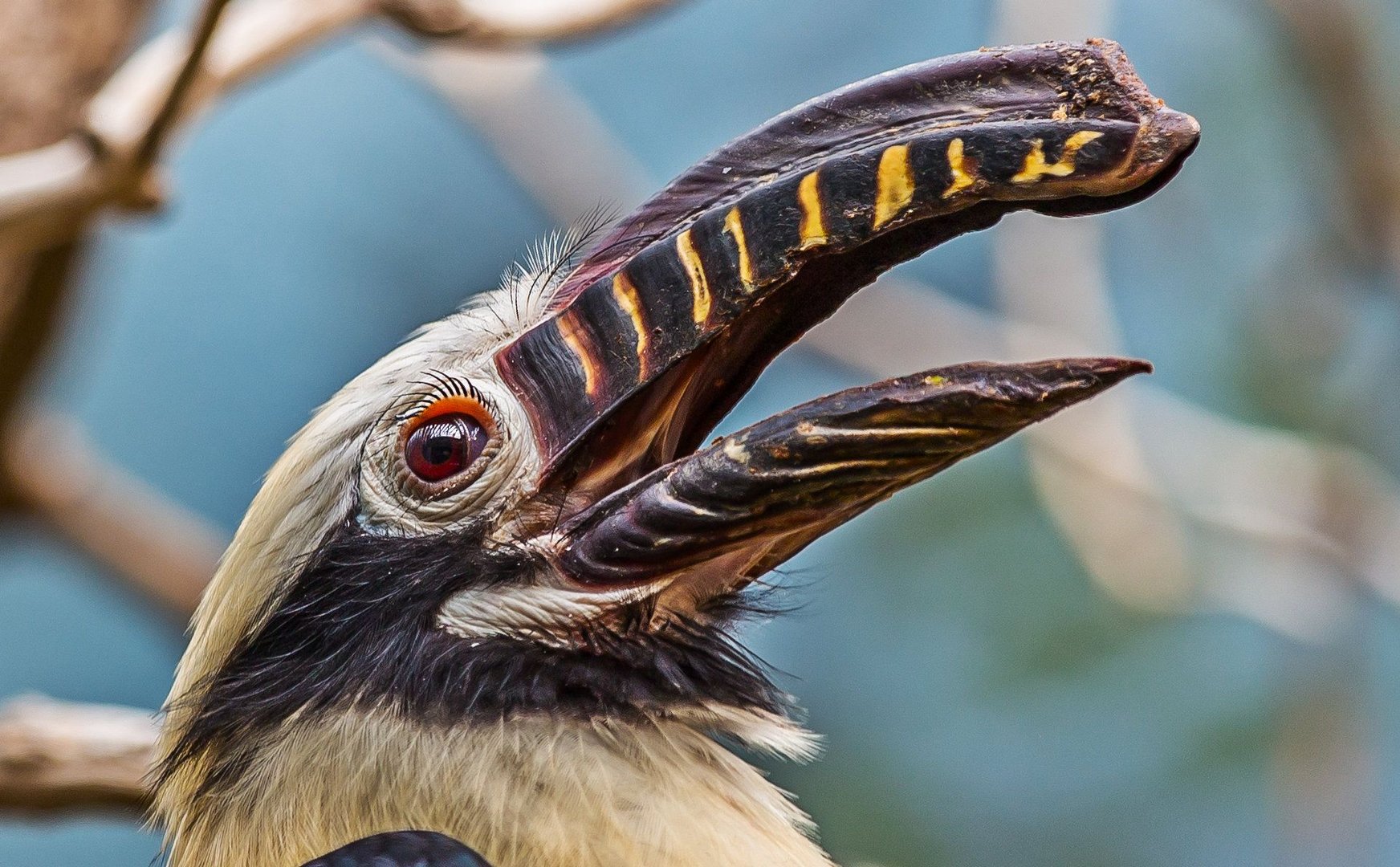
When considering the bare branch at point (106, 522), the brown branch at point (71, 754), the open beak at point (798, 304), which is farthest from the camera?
the bare branch at point (106, 522)

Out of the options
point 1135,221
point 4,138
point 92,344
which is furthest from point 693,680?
point 1135,221

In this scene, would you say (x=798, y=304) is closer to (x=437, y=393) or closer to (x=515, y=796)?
(x=437, y=393)

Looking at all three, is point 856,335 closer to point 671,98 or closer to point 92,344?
point 671,98

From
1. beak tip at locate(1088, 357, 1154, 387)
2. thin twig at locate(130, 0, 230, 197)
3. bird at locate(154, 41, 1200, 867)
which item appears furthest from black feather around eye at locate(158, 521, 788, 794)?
thin twig at locate(130, 0, 230, 197)

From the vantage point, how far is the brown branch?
127 inches

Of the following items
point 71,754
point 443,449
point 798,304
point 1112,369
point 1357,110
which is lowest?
point 71,754

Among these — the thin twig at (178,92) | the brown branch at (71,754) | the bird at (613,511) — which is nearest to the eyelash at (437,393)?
the bird at (613,511)

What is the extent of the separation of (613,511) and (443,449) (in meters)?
0.27

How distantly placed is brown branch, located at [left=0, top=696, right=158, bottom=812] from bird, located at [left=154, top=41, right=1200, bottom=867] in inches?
38.3

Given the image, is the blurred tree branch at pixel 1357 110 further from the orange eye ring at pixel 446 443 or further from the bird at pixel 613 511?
the orange eye ring at pixel 446 443

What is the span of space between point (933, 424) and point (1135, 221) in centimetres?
675

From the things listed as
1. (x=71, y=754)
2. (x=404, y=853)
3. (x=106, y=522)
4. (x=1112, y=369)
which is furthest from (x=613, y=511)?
(x=106, y=522)

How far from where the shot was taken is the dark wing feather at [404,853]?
1.86 meters

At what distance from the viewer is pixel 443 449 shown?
2156mm
